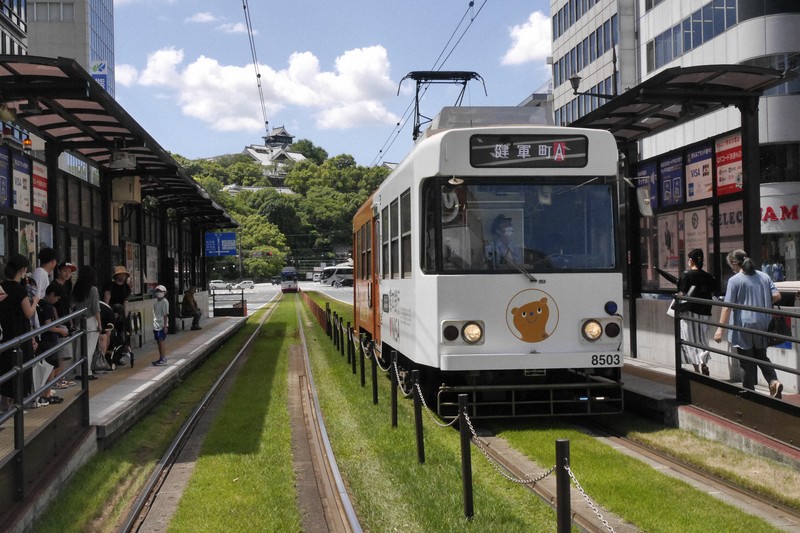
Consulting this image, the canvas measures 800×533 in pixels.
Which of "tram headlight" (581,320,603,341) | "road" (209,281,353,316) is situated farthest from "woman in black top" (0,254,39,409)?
"road" (209,281,353,316)

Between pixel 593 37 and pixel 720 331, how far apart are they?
47.3 meters

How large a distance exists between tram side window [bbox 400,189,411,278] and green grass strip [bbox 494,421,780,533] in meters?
2.63

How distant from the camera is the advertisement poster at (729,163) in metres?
11.5

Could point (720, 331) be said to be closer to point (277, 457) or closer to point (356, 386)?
point (277, 457)

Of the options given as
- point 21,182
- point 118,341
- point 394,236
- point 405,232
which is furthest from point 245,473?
point 118,341

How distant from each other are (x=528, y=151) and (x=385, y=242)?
360 centimetres

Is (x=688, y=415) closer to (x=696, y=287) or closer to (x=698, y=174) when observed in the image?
(x=696, y=287)

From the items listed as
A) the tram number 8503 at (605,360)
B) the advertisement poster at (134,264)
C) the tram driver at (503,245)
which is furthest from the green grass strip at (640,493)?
the advertisement poster at (134,264)

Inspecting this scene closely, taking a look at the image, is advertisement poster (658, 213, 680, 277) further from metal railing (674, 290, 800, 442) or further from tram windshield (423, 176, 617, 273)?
tram windshield (423, 176, 617, 273)

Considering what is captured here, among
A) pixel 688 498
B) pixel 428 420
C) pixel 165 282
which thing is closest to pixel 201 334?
pixel 165 282

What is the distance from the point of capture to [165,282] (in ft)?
84.8

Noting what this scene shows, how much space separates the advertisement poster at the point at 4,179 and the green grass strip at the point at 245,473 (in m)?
4.29

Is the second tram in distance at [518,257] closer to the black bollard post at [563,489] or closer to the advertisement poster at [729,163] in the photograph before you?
the advertisement poster at [729,163]

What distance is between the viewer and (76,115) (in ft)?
42.1
